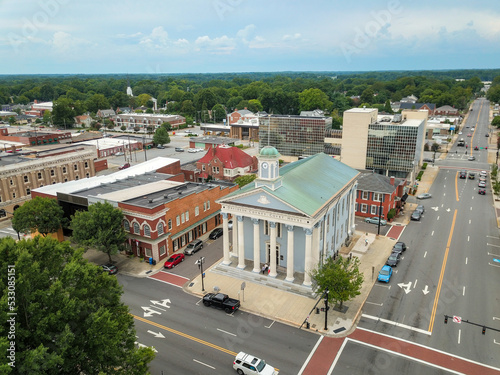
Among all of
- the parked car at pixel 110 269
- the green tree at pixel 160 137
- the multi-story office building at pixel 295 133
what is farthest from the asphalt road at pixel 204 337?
the green tree at pixel 160 137

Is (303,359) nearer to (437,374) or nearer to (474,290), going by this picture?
(437,374)

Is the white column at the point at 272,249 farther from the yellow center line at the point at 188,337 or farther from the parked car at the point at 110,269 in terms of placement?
the parked car at the point at 110,269

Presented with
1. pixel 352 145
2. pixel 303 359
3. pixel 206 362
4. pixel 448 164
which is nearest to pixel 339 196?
pixel 303 359

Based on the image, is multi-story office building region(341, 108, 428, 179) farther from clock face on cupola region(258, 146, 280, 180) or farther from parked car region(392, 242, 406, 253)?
clock face on cupola region(258, 146, 280, 180)

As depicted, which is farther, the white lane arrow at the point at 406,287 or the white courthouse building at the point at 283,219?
the white lane arrow at the point at 406,287

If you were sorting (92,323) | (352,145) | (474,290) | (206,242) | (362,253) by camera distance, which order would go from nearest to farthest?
1. (92,323)
2. (474,290)
3. (362,253)
4. (206,242)
5. (352,145)

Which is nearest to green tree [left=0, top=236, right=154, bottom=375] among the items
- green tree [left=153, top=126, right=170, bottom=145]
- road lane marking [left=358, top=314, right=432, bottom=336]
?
road lane marking [left=358, top=314, right=432, bottom=336]

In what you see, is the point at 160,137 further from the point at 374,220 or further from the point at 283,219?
the point at 283,219
